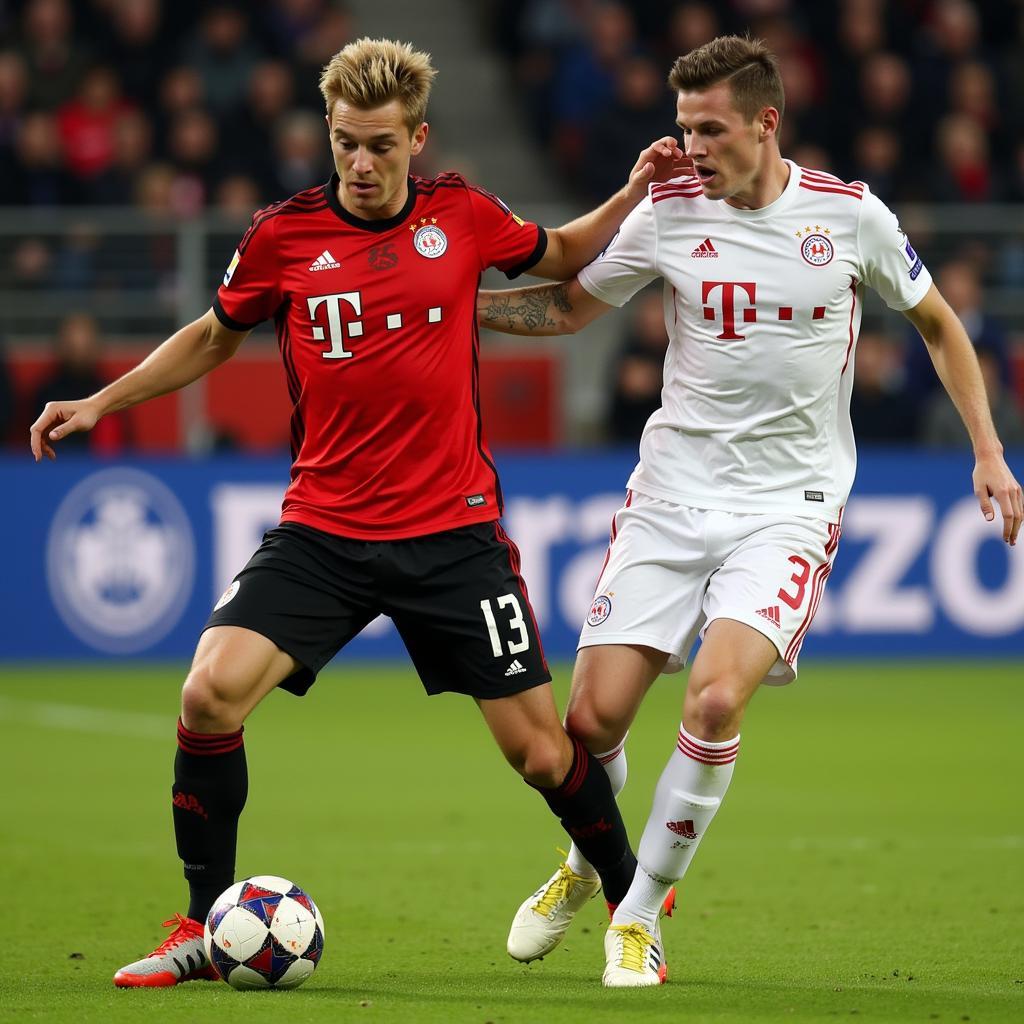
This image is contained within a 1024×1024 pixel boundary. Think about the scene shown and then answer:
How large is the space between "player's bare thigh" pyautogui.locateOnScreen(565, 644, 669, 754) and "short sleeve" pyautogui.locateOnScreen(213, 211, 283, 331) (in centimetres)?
146

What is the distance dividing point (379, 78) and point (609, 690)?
1.95 meters

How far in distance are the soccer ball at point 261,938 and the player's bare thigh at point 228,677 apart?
19.4 inches

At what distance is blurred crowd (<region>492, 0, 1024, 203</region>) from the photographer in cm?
1702

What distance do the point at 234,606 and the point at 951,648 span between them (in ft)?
32.8

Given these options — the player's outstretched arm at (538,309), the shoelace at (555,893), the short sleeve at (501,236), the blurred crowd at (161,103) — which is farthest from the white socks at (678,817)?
the blurred crowd at (161,103)

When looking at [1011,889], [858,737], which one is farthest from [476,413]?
[858,737]

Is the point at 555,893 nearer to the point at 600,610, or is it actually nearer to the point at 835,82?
the point at 600,610

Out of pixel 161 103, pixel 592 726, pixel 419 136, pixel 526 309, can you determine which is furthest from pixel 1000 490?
pixel 161 103

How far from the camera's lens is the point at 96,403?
5895 millimetres

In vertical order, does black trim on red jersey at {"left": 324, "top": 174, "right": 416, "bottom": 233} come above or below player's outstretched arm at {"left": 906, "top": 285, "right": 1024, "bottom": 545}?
above

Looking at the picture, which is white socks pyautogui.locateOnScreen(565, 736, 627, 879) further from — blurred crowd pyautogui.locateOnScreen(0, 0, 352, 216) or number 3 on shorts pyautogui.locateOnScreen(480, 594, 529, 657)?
blurred crowd pyautogui.locateOnScreen(0, 0, 352, 216)

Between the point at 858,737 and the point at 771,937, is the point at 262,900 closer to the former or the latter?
the point at 771,937

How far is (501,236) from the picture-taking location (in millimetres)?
6023

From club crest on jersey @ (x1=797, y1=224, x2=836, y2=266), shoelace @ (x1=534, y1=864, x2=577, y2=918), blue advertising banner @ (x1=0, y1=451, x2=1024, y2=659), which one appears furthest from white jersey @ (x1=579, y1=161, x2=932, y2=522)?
blue advertising banner @ (x1=0, y1=451, x2=1024, y2=659)
